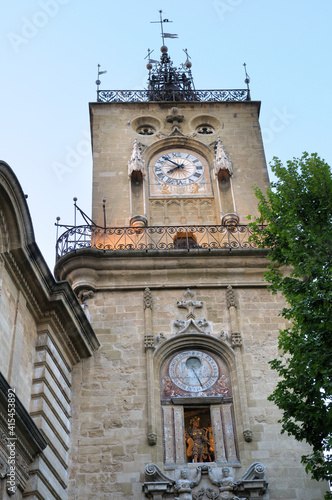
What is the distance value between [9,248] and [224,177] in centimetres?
987

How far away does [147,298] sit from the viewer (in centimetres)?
1997

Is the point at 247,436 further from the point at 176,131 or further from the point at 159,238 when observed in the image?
the point at 176,131

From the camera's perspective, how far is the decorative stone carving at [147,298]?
65.0ft

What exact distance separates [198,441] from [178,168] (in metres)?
9.43

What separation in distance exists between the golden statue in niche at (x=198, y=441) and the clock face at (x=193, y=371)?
76 centimetres

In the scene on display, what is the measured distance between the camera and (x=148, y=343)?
19.1 metres

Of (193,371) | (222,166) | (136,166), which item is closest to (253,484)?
(193,371)

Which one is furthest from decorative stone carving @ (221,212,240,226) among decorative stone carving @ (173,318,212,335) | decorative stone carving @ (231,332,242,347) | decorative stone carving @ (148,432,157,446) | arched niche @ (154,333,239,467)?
decorative stone carving @ (148,432,157,446)

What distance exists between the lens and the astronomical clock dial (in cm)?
2389

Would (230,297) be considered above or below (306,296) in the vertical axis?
above

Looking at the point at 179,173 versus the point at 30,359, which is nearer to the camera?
the point at 30,359

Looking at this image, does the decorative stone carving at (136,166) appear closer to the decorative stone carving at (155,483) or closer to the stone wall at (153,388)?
the stone wall at (153,388)

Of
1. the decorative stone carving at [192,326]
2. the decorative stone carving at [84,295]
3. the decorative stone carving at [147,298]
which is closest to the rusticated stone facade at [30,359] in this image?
the decorative stone carving at [84,295]

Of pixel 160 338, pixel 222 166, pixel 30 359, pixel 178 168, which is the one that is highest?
pixel 178 168
